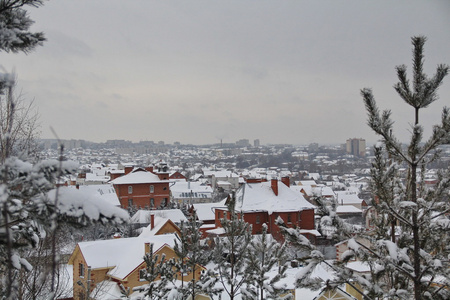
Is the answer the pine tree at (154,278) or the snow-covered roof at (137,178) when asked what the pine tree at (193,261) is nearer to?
the pine tree at (154,278)

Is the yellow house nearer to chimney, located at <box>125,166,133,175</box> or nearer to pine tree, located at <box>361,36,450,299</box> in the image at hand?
pine tree, located at <box>361,36,450,299</box>

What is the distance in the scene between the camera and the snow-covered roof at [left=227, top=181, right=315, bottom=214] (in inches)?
1258

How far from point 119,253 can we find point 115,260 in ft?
1.38

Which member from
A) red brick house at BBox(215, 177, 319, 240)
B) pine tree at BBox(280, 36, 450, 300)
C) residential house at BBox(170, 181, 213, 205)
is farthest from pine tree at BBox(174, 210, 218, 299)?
residential house at BBox(170, 181, 213, 205)

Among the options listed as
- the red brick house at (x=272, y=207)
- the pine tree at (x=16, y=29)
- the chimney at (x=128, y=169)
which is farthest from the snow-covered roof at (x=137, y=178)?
the pine tree at (x=16, y=29)

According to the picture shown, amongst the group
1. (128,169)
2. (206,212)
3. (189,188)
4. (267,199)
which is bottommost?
(189,188)

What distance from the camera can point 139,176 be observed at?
49.2 m

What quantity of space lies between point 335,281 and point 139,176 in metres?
45.9

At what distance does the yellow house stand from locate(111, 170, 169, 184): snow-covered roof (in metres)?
28.6

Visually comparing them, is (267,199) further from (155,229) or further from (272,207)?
(155,229)

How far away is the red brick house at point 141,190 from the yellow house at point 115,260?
28.4 meters

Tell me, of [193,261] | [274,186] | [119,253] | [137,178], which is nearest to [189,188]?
[137,178]

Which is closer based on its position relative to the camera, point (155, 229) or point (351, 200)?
point (155, 229)

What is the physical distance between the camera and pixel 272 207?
3194cm
